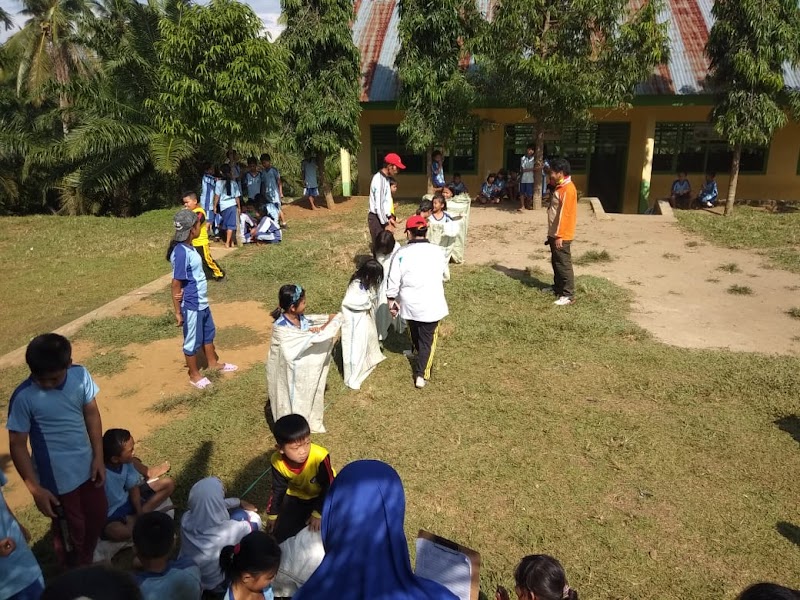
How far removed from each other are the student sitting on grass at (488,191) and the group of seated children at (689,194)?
4591 mm

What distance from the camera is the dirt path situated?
21.2 feet

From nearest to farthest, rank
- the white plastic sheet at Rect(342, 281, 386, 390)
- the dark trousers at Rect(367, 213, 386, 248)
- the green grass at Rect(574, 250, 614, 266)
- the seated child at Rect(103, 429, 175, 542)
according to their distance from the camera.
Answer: the seated child at Rect(103, 429, 175, 542) → the white plastic sheet at Rect(342, 281, 386, 390) → the dark trousers at Rect(367, 213, 386, 248) → the green grass at Rect(574, 250, 614, 266)

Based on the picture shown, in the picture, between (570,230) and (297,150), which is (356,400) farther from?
(297,150)

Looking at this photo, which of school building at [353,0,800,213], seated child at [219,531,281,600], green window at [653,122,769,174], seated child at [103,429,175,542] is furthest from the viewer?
green window at [653,122,769,174]

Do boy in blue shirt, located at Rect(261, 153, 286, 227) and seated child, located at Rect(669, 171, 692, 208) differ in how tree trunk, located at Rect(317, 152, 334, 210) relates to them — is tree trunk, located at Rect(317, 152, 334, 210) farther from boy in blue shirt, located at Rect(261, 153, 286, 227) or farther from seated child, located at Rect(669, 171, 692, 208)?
seated child, located at Rect(669, 171, 692, 208)

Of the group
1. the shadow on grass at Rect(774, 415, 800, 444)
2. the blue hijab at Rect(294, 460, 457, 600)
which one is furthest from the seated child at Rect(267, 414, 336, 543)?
the shadow on grass at Rect(774, 415, 800, 444)

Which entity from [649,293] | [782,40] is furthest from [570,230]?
[782,40]

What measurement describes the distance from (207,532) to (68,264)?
28.7 feet

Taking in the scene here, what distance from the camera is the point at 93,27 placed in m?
15.8

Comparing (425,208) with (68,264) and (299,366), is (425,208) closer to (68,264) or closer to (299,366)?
(299,366)

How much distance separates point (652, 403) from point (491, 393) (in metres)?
1.32

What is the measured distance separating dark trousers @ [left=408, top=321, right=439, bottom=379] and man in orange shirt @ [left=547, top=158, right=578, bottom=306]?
8.86ft

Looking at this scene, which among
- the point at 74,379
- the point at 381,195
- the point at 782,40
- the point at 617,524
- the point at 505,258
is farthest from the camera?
the point at 782,40

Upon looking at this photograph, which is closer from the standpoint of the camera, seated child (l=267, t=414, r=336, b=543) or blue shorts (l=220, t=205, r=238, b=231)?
seated child (l=267, t=414, r=336, b=543)
